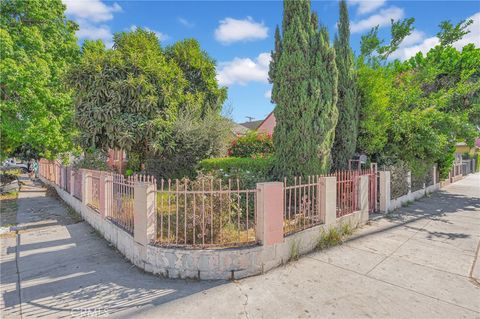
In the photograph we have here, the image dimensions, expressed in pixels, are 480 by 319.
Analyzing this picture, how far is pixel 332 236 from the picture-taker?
5535 millimetres

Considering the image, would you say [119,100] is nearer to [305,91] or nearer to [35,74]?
[35,74]

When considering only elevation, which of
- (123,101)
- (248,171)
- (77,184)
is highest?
(123,101)

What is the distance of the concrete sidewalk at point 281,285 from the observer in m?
3.34

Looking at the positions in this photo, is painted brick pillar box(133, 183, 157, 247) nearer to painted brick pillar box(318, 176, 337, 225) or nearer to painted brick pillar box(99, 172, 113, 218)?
painted brick pillar box(99, 172, 113, 218)

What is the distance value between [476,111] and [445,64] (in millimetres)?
2349

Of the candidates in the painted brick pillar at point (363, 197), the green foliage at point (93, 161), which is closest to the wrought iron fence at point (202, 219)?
the painted brick pillar at point (363, 197)

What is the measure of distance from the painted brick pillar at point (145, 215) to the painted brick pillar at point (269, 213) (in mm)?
1707

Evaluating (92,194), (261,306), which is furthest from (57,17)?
(261,306)

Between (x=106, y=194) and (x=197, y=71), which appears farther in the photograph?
(x=197, y=71)

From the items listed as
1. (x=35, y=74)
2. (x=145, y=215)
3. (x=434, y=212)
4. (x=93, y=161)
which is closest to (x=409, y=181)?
(x=434, y=212)

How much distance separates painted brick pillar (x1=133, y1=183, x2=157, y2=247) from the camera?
14.3 feet

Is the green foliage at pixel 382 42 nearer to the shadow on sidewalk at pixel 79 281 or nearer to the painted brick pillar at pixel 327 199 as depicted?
the painted brick pillar at pixel 327 199

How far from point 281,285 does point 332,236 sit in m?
2.08

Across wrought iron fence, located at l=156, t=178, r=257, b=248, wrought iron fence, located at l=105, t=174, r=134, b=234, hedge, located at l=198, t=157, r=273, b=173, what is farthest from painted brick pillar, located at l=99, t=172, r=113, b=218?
hedge, located at l=198, t=157, r=273, b=173
